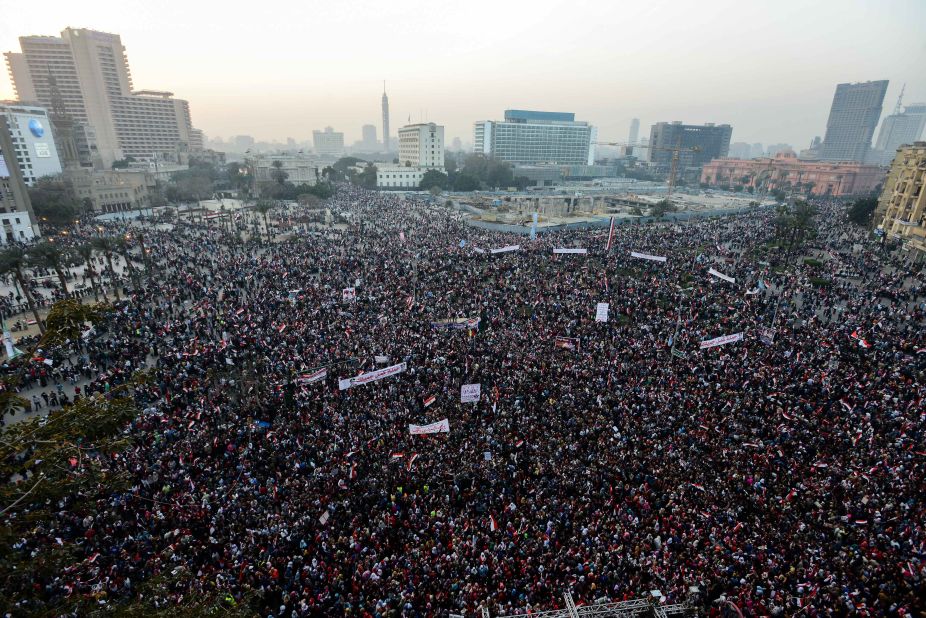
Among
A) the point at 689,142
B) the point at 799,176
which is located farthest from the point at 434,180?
the point at 689,142

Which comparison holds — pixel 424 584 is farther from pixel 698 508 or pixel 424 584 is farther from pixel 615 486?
pixel 698 508

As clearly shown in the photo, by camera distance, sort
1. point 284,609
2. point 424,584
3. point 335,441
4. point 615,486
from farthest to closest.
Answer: point 335,441 < point 615,486 < point 424,584 < point 284,609

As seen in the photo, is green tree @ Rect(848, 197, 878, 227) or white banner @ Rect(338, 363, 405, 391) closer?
white banner @ Rect(338, 363, 405, 391)

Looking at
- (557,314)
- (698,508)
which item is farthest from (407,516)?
(557,314)

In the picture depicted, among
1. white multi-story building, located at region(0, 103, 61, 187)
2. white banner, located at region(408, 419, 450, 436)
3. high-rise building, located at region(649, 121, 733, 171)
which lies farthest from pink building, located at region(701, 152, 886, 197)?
white multi-story building, located at region(0, 103, 61, 187)

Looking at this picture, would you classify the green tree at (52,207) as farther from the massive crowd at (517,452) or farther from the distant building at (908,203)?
the distant building at (908,203)

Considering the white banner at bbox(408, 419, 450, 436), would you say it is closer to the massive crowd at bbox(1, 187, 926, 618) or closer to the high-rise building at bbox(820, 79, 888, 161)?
the massive crowd at bbox(1, 187, 926, 618)

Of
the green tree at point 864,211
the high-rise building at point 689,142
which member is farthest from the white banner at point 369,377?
the high-rise building at point 689,142
